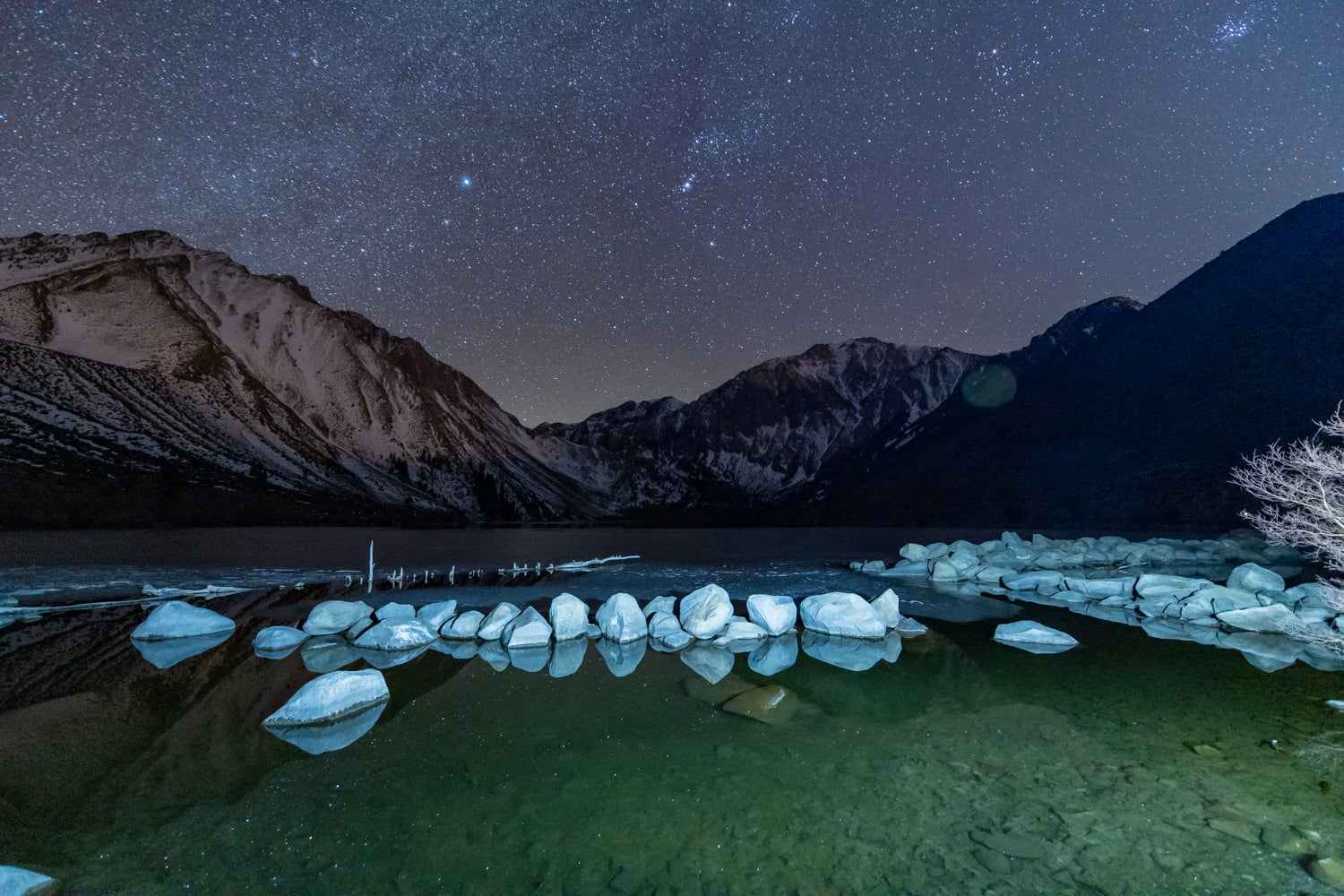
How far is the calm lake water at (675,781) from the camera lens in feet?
23.3

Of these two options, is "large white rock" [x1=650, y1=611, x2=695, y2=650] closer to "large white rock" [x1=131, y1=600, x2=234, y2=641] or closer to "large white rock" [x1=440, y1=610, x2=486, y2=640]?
"large white rock" [x1=440, y1=610, x2=486, y2=640]

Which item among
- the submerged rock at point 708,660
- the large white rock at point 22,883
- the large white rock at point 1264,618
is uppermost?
the large white rock at point 22,883

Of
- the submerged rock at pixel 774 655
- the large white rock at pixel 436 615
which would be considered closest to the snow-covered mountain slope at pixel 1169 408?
the submerged rock at pixel 774 655

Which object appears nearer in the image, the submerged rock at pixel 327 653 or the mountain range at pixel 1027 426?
the submerged rock at pixel 327 653

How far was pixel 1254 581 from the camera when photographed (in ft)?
89.1

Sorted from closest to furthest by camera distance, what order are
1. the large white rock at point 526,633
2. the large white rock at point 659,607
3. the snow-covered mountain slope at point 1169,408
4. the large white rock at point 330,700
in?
1. the large white rock at point 330,700
2. the large white rock at point 526,633
3. the large white rock at point 659,607
4. the snow-covered mountain slope at point 1169,408

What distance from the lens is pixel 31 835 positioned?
7.79m

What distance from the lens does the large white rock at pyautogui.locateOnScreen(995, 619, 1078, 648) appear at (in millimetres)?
19734

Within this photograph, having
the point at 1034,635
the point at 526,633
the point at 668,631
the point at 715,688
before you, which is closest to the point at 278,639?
the point at 526,633

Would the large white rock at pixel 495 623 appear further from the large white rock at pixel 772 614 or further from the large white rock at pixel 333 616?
the large white rock at pixel 772 614

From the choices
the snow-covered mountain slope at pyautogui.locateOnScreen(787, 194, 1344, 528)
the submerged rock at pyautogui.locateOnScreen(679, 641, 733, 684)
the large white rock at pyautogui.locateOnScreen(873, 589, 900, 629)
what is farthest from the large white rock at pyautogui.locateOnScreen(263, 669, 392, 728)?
the snow-covered mountain slope at pyautogui.locateOnScreen(787, 194, 1344, 528)

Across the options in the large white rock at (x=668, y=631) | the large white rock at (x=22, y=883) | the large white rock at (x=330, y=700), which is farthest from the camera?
the large white rock at (x=668, y=631)

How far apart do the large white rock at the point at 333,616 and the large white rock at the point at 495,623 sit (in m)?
4.74

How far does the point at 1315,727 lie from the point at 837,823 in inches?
455
